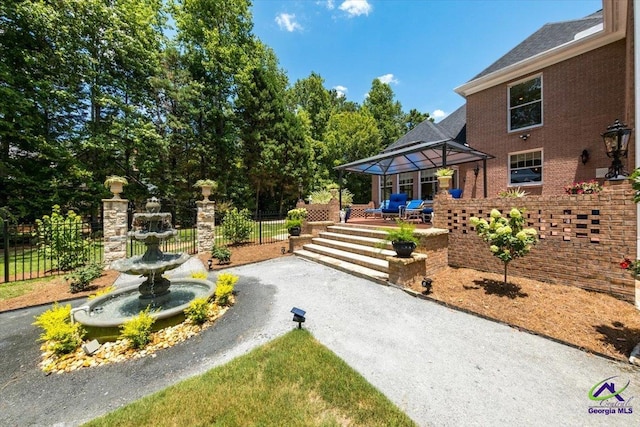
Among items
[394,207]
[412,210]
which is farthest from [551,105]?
[394,207]

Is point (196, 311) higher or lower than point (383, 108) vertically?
lower

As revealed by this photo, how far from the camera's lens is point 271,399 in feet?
7.43

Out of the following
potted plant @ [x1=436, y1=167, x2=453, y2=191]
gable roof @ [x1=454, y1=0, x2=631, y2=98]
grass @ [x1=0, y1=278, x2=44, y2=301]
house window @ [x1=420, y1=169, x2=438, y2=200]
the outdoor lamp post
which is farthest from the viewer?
house window @ [x1=420, y1=169, x2=438, y2=200]

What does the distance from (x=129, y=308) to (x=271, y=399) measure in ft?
11.0

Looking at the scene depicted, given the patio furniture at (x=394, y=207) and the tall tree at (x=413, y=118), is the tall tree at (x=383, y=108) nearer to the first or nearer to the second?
the tall tree at (x=413, y=118)

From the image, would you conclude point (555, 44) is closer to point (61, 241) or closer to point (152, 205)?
point (152, 205)

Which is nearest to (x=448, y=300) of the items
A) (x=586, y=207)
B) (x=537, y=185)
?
(x=586, y=207)

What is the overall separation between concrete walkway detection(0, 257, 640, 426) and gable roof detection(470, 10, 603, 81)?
11.7 m

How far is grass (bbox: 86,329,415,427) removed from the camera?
6.69 ft

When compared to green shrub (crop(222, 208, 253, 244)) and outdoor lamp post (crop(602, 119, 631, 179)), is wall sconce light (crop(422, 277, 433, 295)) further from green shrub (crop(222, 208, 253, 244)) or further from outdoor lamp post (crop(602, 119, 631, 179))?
green shrub (crop(222, 208, 253, 244))

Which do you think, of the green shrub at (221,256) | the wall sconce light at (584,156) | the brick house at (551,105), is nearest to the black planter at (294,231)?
the green shrub at (221,256)

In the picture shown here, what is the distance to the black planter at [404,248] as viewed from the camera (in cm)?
513

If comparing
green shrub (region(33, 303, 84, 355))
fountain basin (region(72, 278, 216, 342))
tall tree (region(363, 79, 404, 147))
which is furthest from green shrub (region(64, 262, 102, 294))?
tall tree (region(363, 79, 404, 147))

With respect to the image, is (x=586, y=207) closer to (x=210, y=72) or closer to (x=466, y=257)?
(x=466, y=257)
